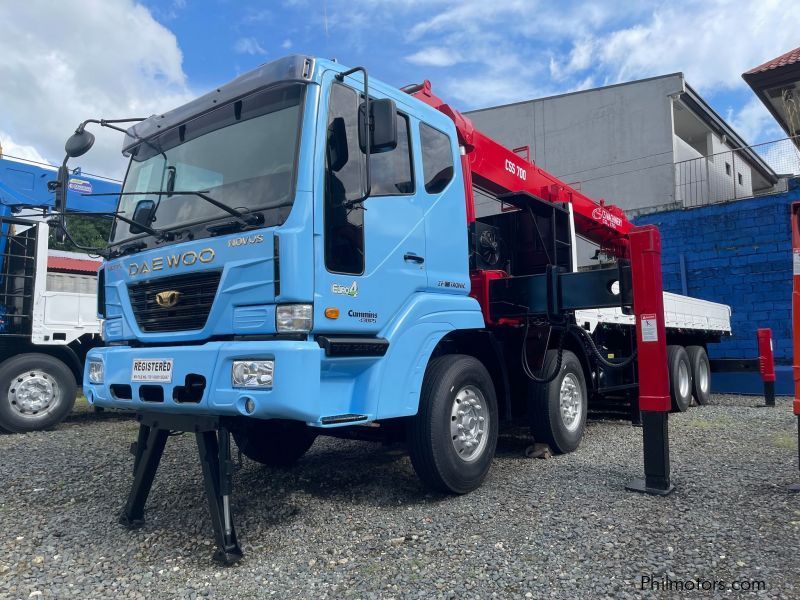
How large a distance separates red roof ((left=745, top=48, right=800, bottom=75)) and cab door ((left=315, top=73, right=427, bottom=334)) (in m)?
11.9

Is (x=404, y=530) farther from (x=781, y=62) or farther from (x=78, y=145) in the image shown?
(x=781, y=62)

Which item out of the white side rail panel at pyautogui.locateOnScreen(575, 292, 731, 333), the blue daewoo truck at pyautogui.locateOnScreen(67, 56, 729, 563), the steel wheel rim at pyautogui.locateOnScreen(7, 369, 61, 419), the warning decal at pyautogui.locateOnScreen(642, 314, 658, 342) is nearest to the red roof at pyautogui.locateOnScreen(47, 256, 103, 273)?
the steel wheel rim at pyautogui.locateOnScreen(7, 369, 61, 419)

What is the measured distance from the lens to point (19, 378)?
774 centimetres

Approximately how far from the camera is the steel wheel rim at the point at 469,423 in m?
4.47

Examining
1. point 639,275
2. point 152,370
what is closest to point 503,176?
point 639,275

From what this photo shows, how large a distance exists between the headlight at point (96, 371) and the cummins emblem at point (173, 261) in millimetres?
677

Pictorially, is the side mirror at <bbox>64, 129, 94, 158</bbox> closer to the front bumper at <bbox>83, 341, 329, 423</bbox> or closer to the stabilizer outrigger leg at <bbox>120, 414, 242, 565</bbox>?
the front bumper at <bbox>83, 341, 329, 423</bbox>

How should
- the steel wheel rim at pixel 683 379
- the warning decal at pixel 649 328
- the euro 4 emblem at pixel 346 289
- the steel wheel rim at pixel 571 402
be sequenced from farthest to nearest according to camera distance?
the steel wheel rim at pixel 683 379
the steel wheel rim at pixel 571 402
the warning decal at pixel 649 328
the euro 4 emblem at pixel 346 289

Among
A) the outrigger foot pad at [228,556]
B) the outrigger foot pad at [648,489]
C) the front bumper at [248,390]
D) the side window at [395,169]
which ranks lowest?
the outrigger foot pad at [228,556]

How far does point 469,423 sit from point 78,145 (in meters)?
3.58

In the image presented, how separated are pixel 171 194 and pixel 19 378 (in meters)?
5.38

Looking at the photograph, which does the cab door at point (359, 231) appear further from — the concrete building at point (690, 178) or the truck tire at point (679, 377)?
the truck tire at point (679, 377)

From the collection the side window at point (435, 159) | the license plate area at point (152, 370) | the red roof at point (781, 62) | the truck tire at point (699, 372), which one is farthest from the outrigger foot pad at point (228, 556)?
the red roof at point (781, 62)

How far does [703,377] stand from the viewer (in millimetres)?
10766
